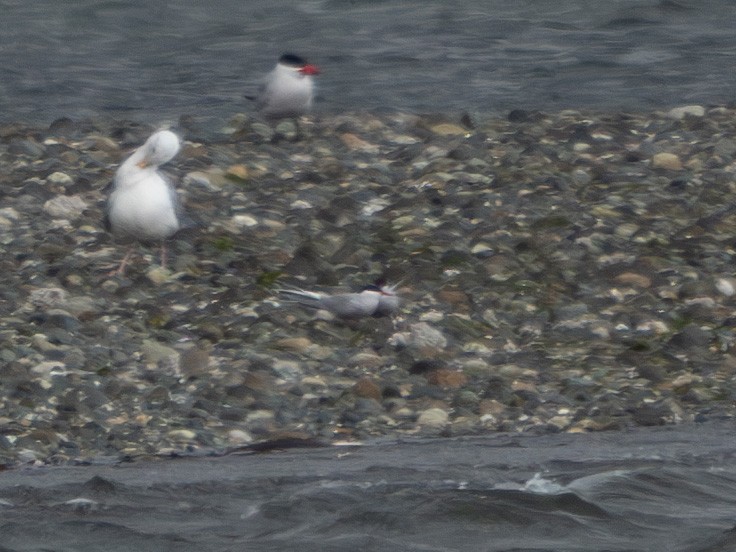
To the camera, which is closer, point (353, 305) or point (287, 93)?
point (353, 305)

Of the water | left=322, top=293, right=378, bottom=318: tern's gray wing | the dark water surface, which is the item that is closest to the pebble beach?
left=322, top=293, right=378, bottom=318: tern's gray wing

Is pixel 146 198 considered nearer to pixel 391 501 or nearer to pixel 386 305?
pixel 386 305

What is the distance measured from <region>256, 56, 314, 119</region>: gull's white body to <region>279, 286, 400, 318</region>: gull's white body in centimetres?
352

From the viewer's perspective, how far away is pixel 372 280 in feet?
30.1

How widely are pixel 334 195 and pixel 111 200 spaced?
162 centimetres

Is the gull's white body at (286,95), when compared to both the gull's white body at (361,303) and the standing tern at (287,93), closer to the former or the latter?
the standing tern at (287,93)

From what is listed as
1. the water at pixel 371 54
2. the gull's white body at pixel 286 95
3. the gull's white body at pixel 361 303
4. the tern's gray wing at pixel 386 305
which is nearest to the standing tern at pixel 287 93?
the gull's white body at pixel 286 95

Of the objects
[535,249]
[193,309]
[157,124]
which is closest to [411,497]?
[193,309]

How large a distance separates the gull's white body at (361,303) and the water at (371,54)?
149 inches

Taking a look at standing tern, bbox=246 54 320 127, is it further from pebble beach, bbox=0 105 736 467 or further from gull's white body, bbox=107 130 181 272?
gull's white body, bbox=107 130 181 272

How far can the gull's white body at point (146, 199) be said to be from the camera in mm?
9234

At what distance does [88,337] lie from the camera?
819 cm

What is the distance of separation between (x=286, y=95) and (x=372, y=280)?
119 inches

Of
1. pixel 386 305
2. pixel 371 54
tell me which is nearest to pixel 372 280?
pixel 386 305
